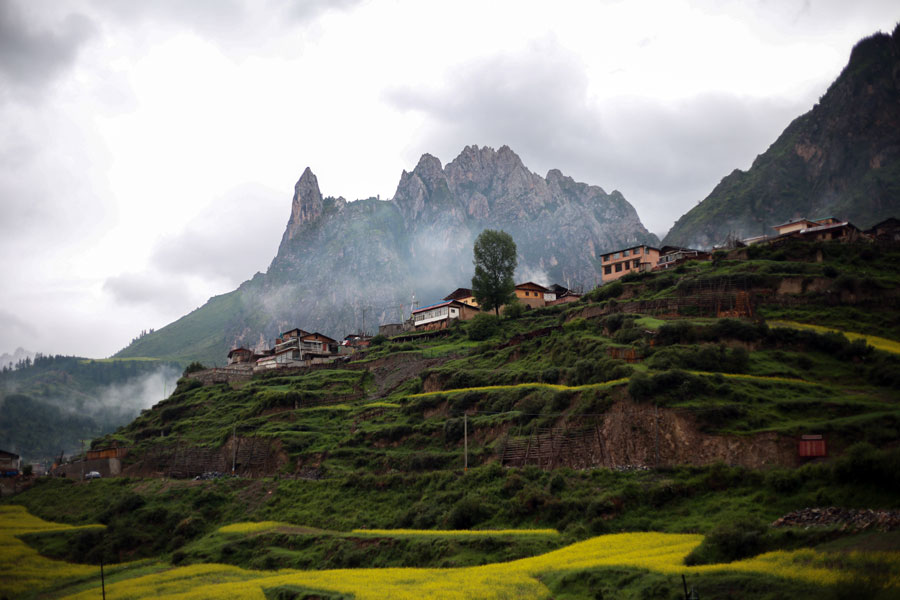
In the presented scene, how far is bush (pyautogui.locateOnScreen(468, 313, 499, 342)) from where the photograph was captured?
78875mm

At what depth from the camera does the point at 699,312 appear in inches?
2239

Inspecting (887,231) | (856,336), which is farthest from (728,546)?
(887,231)

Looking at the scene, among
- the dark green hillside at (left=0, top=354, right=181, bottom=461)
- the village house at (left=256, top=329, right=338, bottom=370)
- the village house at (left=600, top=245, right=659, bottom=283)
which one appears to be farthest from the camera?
the dark green hillside at (left=0, top=354, right=181, bottom=461)

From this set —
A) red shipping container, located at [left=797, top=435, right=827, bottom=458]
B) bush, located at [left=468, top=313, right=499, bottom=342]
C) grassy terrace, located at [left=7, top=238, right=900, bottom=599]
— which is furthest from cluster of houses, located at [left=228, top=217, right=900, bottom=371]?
red shipping container, located at [left=797, top=435, right=827, bottom=458]

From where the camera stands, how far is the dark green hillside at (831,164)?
141125mm

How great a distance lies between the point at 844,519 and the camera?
23125 mm

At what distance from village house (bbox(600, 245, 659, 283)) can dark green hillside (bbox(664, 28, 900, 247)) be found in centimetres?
6381

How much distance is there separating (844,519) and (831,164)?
520 ft

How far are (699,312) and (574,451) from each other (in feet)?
76.2

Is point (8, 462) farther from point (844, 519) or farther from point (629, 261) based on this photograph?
point (844, 519)

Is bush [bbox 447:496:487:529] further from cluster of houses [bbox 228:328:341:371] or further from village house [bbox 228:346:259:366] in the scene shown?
village house [bbox 228:346:259:366]

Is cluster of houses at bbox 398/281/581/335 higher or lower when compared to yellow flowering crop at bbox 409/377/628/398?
higher

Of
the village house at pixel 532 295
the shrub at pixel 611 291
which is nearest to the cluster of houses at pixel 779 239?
the shrub at pixel 611 291

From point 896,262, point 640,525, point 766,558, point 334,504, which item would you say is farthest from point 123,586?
point 896,262
